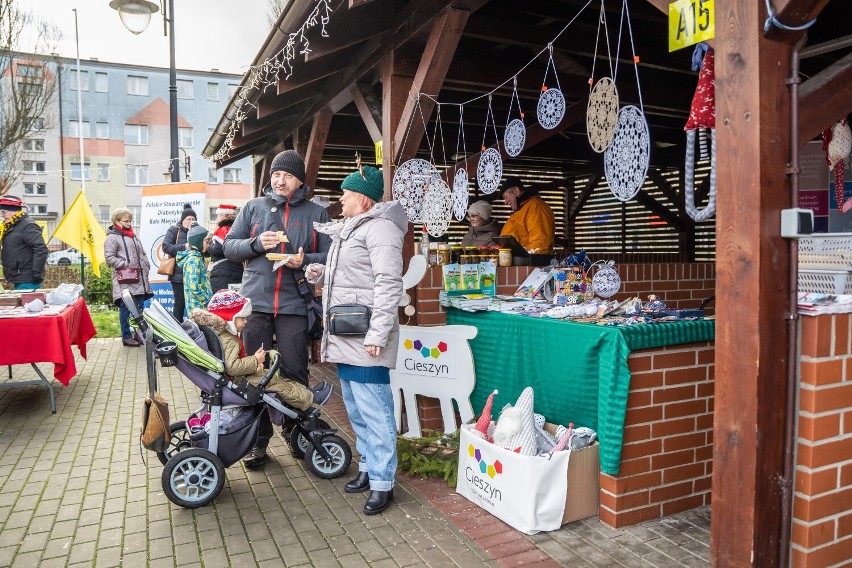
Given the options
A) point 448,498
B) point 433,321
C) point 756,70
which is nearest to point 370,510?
point 448,498

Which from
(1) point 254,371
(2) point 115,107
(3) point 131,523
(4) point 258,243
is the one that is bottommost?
(3) point 131,523

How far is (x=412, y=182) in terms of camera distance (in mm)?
4629

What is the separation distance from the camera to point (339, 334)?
10.6 feet

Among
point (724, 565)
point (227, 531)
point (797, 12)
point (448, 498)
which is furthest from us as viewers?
point (448, 498)

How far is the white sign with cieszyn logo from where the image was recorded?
398cm

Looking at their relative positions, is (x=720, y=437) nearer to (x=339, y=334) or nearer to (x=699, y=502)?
(x=699, y=502)

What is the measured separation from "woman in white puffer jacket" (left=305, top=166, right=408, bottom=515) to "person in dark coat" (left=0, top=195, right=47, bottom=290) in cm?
523

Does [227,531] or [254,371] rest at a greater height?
[254,371]

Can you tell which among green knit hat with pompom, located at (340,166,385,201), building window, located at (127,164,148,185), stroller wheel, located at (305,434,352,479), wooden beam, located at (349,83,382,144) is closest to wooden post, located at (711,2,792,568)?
green knit hat with pompom, located at (340,166,385,201)

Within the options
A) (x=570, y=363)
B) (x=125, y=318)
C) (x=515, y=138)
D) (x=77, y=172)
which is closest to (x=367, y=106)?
(x=515, y=138)

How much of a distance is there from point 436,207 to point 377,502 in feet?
7.58

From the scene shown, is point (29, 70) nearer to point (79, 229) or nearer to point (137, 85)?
point (79, 229)

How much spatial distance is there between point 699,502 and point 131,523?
2.97m

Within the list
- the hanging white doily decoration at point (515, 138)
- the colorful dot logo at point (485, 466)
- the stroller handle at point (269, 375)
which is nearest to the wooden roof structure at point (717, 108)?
the hanging white doily decoration at point (515, 138)
